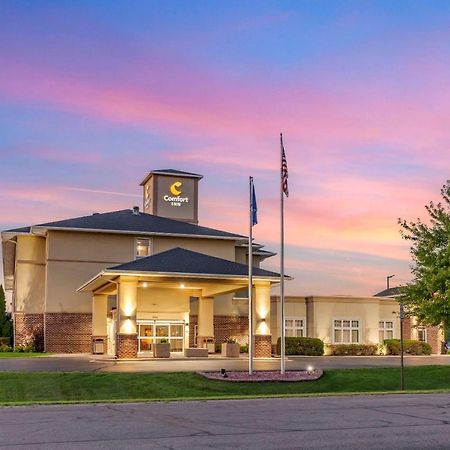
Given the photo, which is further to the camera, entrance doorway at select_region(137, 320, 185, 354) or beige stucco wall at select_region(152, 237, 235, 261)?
beige stucco wall at select_region(152, 237, 235, 261)

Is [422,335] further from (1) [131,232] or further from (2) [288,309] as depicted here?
(1) [131,232]

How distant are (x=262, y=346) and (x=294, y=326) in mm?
Answer: 13189

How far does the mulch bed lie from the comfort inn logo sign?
3603cm

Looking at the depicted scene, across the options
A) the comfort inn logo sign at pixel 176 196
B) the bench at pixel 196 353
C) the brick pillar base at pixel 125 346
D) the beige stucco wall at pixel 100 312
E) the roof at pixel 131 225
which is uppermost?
the comfort inn logo sign at pixel 176 196

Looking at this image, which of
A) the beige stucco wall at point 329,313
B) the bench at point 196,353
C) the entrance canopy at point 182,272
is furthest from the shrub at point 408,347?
the bench at point 196,353

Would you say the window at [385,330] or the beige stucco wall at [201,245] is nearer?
the beige stucco wall at [201,245]

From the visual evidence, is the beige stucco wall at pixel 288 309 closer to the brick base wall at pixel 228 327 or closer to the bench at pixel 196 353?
the brick base wall at pixel 228 327

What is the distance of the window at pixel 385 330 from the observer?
55906 millimetres

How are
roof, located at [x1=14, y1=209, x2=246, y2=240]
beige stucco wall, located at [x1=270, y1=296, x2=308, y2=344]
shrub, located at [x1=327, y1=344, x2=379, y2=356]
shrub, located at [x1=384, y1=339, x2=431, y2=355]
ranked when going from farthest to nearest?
beige stucco wall, located at [x1=270, y1=296, x2=308, y2=344]
shrub, located at [x1=384, y1=339, x2=431, y2=355]
shrub, located at [x1=327, y1=344, x2=379, y2=356]
roof, located at [x1=14, y1=209, x2=246, y2=240]

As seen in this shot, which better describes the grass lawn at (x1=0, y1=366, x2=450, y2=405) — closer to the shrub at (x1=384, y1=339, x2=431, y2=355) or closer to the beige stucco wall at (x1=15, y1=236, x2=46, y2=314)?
the shrub at (x1=384, y1=339, x2=431, y2=355)

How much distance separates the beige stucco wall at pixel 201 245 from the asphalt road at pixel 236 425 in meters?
33.1

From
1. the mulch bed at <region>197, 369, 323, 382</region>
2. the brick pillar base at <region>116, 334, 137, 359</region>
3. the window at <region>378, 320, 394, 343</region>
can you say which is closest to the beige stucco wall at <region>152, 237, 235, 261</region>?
the window at <region>378, 320, 394, 343</region>

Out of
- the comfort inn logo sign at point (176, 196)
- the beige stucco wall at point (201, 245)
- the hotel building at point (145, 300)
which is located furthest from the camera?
the comfort inn logo sign at point (176, 196)

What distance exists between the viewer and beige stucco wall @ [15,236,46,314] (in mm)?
51438
